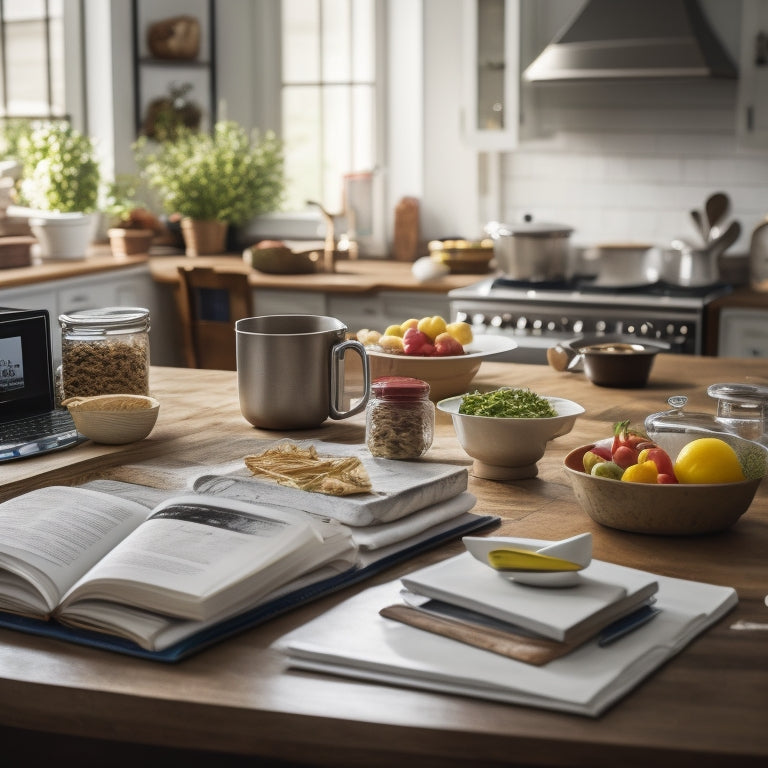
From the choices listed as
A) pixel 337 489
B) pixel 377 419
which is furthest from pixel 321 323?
pixel 337 489

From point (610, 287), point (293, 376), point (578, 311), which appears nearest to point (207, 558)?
point (293, 376)

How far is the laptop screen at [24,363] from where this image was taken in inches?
78.9

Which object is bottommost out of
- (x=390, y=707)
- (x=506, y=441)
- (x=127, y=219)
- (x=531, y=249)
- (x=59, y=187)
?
(x=390, y=707)

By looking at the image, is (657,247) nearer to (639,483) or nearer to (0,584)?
(639,483)

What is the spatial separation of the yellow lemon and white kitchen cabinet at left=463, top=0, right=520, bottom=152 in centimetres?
358

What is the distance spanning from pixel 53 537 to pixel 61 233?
3744 mm

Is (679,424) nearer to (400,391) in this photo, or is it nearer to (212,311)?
(400,391)

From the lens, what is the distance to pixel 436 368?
91.5 inches

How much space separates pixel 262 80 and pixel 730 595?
4.96 metres

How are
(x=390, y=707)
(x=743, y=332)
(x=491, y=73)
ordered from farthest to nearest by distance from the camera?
(x=491, y=73)
(x=743, y=332)
(x=390, y=707)

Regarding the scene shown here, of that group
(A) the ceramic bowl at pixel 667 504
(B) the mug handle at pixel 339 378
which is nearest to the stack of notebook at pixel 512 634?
(A) the ceramic bowl at pixel 667 504

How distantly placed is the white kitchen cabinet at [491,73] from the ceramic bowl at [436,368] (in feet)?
9.08

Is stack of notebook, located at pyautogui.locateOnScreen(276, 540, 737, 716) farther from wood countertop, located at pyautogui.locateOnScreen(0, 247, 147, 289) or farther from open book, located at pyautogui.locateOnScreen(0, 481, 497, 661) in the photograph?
wood countertop, located at pyautogui.locateOnScreen(0, 247, 147, 289)

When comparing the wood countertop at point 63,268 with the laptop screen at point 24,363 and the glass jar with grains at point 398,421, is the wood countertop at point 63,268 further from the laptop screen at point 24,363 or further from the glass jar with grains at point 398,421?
the glass jar with grains at point 398,421
